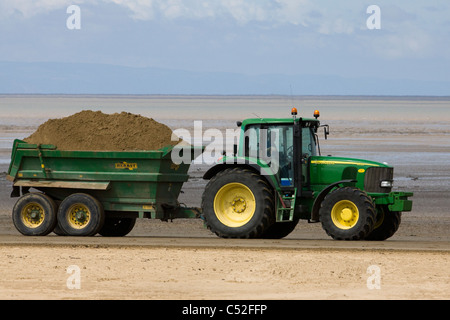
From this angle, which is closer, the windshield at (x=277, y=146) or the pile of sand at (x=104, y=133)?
the windshield at (x=277, y=146)

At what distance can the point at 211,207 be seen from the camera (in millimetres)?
16766

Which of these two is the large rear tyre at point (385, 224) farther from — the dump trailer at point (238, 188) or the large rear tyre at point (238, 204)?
the large rear tyre at point (238, 204)

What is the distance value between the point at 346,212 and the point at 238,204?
184 centimetres

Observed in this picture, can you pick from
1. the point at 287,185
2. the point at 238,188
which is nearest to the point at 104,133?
the point at 238,188

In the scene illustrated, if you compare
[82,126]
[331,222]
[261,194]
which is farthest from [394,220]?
[82,126]

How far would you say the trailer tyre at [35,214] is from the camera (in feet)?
57.4

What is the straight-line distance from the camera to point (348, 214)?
1612 centimetres

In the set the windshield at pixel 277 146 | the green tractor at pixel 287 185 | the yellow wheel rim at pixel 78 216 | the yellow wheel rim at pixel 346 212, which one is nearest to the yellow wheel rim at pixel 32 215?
the yellow wheel rim at pixel 78 216

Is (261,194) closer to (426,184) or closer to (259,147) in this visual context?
(259,147)

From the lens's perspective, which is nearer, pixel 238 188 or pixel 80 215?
pixel 238 188

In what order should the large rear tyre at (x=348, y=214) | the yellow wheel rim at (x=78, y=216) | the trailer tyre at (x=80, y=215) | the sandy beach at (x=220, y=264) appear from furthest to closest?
1. the yellow wheel rim at (x=78, y=216)
2. the trailer tyre at (x=80, y=215)
3. the large rear tyre at (x=348, y=214)
4. the sandy beach at (x=220, y=264)

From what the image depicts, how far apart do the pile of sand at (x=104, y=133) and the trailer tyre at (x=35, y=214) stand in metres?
0.97

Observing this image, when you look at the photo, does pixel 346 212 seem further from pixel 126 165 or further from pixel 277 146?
pixel 126 165
